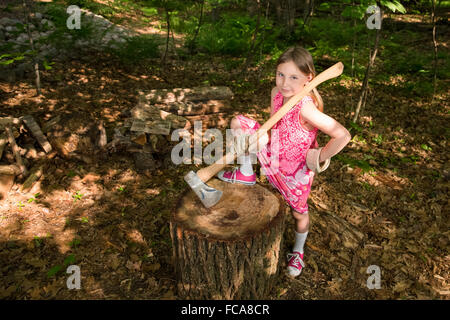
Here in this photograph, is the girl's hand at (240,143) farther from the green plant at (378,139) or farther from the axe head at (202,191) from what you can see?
the green plant at (378,139)

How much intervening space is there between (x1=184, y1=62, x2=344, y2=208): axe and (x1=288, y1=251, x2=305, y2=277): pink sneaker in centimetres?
106

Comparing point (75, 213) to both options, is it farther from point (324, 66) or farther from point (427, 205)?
point (324, 66)

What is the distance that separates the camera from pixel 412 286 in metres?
2.88

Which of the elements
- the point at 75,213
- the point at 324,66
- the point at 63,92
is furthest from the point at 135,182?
the point at 324,66

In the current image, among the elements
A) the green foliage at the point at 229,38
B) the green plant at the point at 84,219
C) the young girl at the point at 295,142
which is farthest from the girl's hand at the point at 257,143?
the green foliage at the point at 229,38

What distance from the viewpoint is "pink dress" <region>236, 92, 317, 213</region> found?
2584 mm

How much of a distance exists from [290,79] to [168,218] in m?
2.04

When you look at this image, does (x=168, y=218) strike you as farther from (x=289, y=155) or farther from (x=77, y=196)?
(x=289, y=155)

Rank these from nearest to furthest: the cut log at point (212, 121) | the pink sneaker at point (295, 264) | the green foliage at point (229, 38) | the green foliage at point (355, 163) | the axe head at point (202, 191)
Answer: the axe head at point (202, 191), the pink sneaker at point (295, 264), the green foliage at point (355, 163), the cut log at point (212, 121), the green foliage at point (229, 38)

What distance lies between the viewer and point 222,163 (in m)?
2.59

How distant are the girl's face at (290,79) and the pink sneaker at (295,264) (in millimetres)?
1581

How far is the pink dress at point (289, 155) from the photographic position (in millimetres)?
2584

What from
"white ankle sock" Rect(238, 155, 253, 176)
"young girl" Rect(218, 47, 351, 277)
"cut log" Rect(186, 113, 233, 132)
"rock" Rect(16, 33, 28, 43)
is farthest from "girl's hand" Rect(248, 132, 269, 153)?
"rock" Rect(16, 33, 28, 43)

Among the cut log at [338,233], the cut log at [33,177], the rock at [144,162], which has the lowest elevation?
the cut log at [338,233]
